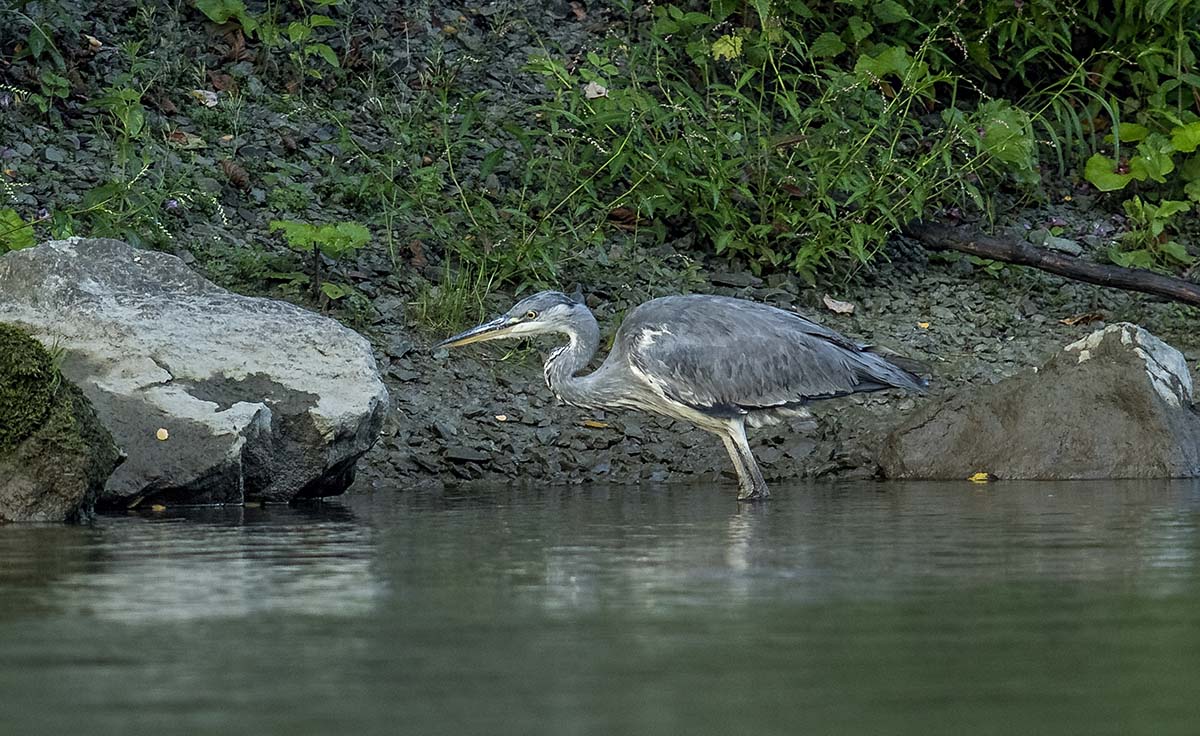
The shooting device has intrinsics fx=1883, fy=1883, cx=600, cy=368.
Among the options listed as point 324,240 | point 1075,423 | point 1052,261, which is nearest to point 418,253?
point 324,240

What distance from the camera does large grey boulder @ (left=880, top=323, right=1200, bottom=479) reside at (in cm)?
969

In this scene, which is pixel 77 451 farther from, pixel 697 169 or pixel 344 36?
pixel 344 36

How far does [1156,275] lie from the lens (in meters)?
11.9

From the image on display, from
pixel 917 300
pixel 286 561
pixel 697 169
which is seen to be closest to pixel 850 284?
pixel 917 300

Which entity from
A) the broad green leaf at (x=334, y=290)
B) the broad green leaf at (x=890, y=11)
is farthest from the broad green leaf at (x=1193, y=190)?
the broad green leaf at (x=334, y=290)

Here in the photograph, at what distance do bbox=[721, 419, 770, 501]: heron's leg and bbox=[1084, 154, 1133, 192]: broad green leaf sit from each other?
4.96 metres

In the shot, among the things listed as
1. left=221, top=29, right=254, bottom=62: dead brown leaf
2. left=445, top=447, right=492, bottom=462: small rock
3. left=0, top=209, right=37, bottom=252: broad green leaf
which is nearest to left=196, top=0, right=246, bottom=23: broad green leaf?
left=221, top=29, right=254, bottom=62: dead brown leaf

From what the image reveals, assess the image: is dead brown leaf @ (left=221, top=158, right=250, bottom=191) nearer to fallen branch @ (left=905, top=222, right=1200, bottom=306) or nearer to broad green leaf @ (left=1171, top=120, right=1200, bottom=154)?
fallen branch @ (left=905, top=222, right=1200, bottom=306)

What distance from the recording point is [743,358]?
934cm

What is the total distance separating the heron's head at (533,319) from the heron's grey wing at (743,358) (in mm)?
411

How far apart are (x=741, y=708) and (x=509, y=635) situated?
1008 mm

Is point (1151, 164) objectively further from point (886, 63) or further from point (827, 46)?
point (827, 46)

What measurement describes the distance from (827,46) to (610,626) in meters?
9.64

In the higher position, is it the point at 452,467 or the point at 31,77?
the point at 31,77
